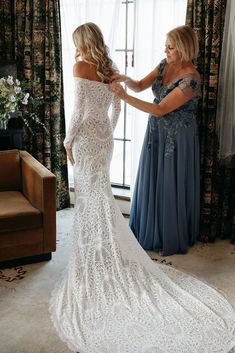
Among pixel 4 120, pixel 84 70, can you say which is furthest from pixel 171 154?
pixel 4 120

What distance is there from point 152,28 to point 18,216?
182 centimetres

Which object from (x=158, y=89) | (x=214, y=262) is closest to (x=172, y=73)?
(x=158, y=89)

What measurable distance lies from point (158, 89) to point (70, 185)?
1567mm

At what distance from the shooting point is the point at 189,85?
3.06m

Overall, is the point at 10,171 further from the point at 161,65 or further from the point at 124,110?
the point at 161,65

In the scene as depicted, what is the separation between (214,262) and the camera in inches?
131

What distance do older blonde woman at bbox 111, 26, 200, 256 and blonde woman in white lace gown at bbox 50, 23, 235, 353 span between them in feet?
1.13

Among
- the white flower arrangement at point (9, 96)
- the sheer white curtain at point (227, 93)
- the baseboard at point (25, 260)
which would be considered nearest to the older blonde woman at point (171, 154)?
the sheer white curtain at point (227, 93)

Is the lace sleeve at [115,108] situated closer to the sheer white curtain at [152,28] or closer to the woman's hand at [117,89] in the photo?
the woman's hand at [117,89]

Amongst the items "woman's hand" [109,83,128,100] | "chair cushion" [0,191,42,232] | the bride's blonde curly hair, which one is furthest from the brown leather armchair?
the bride's blonde curly hair

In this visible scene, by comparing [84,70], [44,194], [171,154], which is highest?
[84,70]

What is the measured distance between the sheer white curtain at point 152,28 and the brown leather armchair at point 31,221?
→ 1.11 meters

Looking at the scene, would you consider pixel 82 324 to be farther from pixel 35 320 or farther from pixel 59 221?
pixel 59 221

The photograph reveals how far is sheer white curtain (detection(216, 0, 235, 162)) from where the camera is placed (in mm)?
3145
